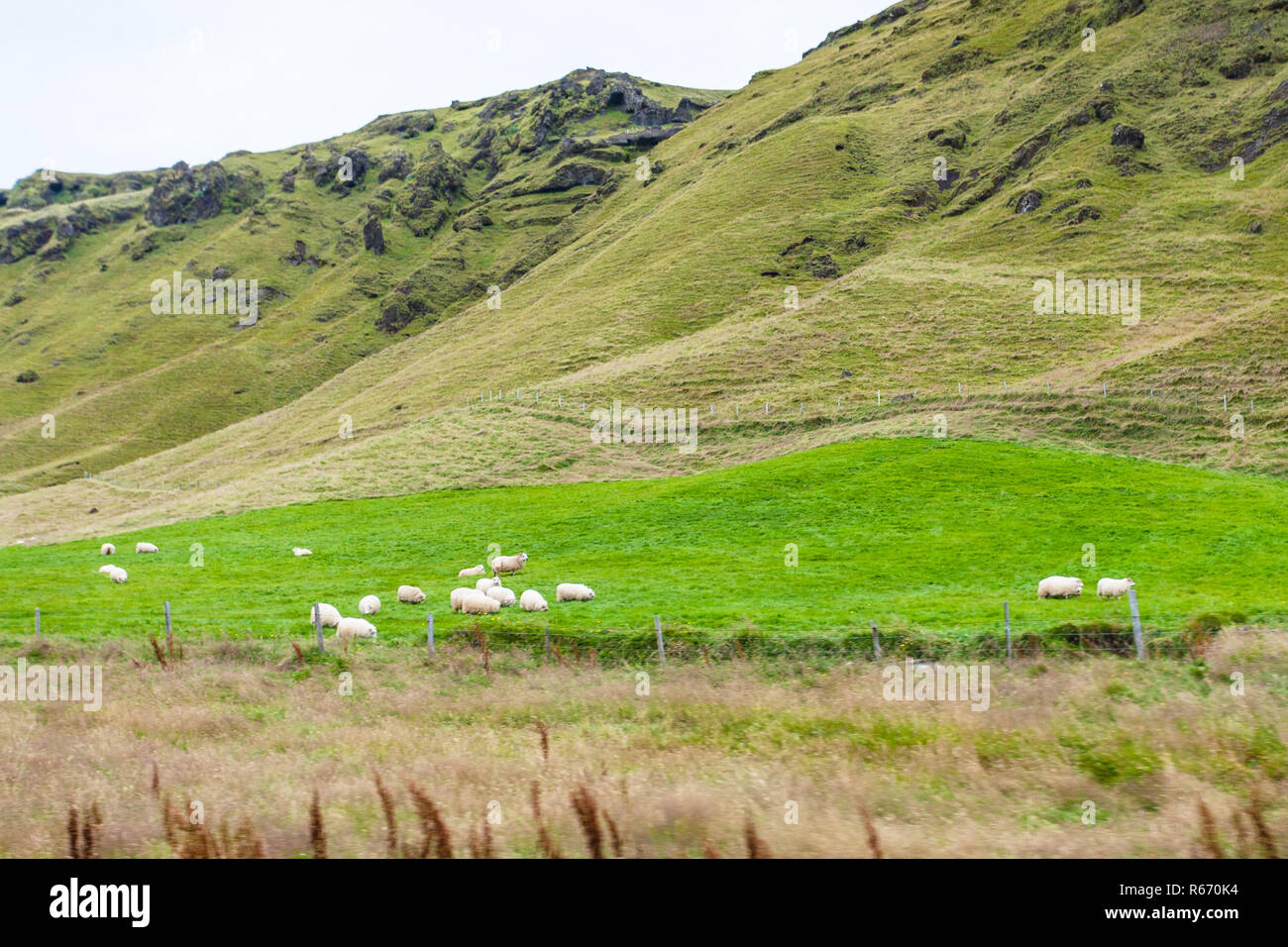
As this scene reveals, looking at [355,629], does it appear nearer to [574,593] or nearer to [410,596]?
[410,596]

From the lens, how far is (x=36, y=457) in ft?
490

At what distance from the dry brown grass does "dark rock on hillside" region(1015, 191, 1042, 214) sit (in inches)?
4125

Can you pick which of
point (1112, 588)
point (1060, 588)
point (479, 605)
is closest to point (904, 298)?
point (1060, 588)

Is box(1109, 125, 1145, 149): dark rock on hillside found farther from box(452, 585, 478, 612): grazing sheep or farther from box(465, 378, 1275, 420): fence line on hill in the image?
box(452, 585, 478, 612): grazing sheep

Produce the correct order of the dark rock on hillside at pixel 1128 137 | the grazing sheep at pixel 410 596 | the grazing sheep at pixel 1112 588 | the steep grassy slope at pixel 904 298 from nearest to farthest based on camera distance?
the grazing sheep at pixel 1112 588 < the grazing sheep at pixel 410 596 < the steep grassy slope at pixel 904 298 < the dark rock on hillside at pixel 1128 137

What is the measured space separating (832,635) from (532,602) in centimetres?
1005

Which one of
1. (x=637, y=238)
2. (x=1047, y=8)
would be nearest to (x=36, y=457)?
(x=637, y=238)

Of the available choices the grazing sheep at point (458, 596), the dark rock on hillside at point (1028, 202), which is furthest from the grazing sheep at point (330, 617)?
the dark rock on hillside at point (1028, 202)

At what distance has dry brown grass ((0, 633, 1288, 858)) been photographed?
8922 mm

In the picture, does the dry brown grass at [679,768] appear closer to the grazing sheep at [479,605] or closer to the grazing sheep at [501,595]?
the grazing sheep at [479,605]

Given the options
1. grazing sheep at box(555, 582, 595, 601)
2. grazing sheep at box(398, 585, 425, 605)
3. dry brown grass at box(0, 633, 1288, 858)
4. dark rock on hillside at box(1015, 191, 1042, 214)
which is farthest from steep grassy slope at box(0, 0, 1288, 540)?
dry brown grass at box(0, 633, 1288, 858)

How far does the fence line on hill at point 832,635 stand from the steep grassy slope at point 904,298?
32.5 m

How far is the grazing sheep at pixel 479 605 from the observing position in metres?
26.8

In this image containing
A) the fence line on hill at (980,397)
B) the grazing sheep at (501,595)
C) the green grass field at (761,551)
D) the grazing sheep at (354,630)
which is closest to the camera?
the grazing sheep at (354,630)
